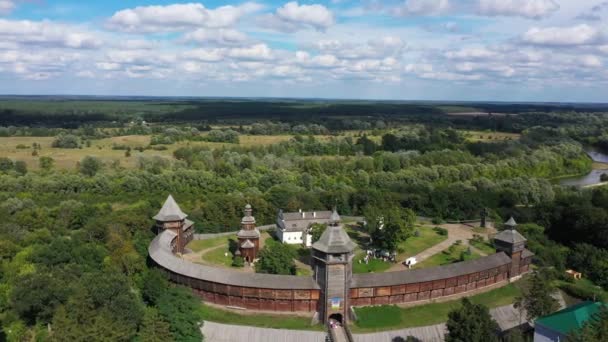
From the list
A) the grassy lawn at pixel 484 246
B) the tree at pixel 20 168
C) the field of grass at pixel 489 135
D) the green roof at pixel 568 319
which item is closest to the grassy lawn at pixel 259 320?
the green roof at pixel 568 319

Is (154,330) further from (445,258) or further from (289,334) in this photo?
(445,258)

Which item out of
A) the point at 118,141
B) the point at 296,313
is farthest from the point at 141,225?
the point at 118,141

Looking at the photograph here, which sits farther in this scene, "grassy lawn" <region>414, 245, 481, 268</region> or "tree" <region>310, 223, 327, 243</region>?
"tree" <region>310, 223, 327, 243</region>

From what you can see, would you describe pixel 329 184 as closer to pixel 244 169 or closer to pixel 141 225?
pixel 244 169

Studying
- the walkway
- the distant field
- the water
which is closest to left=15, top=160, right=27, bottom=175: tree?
the distant field

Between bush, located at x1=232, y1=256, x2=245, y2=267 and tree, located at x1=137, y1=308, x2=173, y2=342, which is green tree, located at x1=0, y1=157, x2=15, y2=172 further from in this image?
tree, located at x1=137, y1=308, x2=173, y2=342

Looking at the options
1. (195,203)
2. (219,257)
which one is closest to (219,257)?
(219,257)
